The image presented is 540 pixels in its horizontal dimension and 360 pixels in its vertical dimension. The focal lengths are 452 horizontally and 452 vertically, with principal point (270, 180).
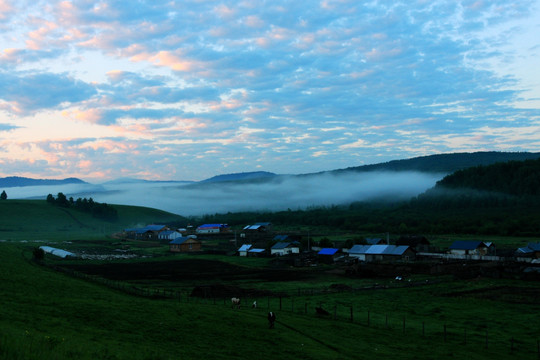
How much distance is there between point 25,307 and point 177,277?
42782 mm

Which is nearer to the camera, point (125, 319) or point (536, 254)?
point (125, 319)

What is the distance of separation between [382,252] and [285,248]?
23.6 m

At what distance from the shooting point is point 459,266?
2936 inches

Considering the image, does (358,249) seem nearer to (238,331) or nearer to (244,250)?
(244,250)

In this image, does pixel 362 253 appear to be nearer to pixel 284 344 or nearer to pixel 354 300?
pixel 354 300

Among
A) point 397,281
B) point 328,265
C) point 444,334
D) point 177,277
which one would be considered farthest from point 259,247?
point 444,334

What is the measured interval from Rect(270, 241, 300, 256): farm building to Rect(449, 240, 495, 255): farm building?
33998 millimetres

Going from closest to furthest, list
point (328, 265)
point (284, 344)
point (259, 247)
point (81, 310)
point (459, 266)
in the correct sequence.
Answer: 1. point (284, 344)
2. point (81, 310)
3. point (459, 266)
4. point (328, 265)
5. point (259, 247)

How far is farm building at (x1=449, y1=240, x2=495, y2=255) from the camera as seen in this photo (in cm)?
9106

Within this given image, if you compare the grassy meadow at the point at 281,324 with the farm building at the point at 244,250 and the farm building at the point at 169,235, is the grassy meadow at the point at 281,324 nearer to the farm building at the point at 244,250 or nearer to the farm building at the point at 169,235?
the farm building at the point at 244,250

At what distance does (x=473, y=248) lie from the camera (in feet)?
298

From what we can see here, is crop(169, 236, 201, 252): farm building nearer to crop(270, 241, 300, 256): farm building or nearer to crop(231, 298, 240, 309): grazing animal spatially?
crop(270, 241, 300, 256): farm building

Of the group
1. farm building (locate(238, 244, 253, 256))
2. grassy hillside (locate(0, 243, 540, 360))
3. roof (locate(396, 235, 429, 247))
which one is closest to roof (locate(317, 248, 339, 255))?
roof (locate(396, 235, 429, 247))

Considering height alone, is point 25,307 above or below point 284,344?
above
